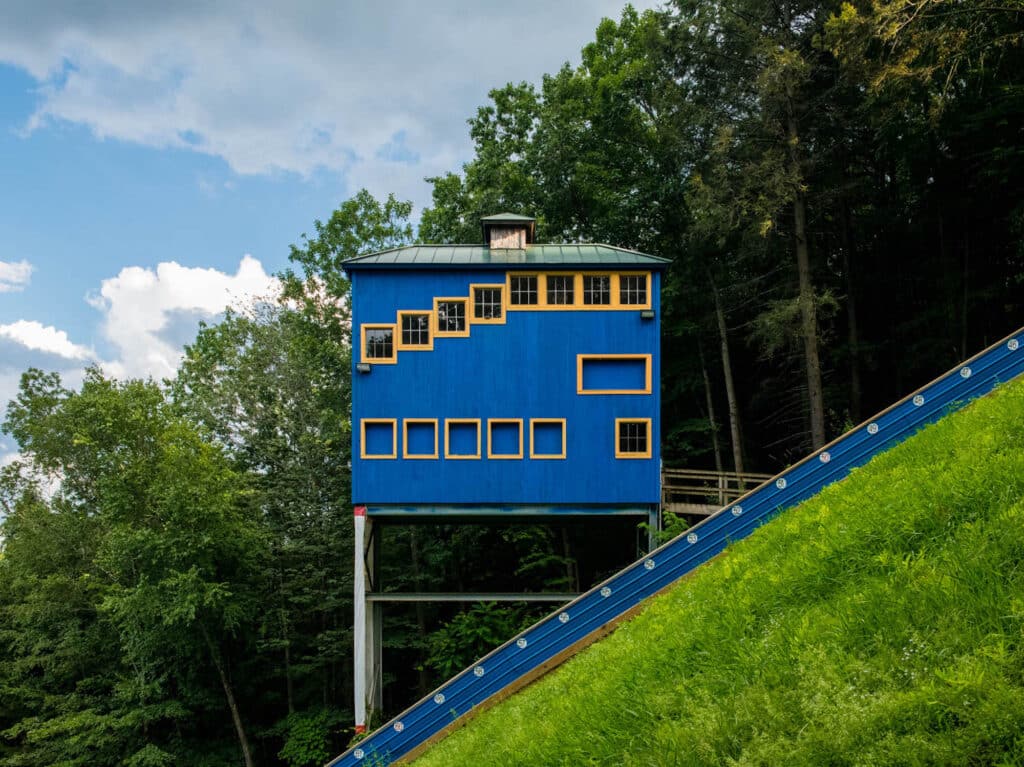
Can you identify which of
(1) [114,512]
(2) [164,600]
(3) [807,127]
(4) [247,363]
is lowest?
(2) [164,600]

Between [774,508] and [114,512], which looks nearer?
[774,508]

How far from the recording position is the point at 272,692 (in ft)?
86.7

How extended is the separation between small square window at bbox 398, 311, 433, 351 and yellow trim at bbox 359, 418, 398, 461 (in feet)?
5.51

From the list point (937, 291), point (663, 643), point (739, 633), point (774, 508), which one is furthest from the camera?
point (937, 291)

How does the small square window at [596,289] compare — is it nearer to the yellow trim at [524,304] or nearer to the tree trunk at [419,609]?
the yellow trim at [524,304]

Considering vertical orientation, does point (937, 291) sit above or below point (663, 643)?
above

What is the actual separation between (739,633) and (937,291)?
829 inches

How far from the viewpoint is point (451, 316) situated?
57.5 feet

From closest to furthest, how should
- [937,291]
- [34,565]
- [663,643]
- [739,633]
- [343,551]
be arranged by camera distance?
[739,633]
[663,643]
[937,291]
[343,551]
[34,565]

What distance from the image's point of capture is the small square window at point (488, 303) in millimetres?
17453

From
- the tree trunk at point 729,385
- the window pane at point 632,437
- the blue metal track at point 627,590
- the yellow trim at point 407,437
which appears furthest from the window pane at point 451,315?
the tree trunk at point 729,385

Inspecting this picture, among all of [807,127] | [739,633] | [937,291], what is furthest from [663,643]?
[937,291]

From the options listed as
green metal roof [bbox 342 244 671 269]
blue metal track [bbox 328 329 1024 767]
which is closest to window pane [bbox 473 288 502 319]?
green metal roof [bbox 342 244 671 269]

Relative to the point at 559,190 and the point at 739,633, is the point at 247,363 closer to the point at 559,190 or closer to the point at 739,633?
the point at 559,190
